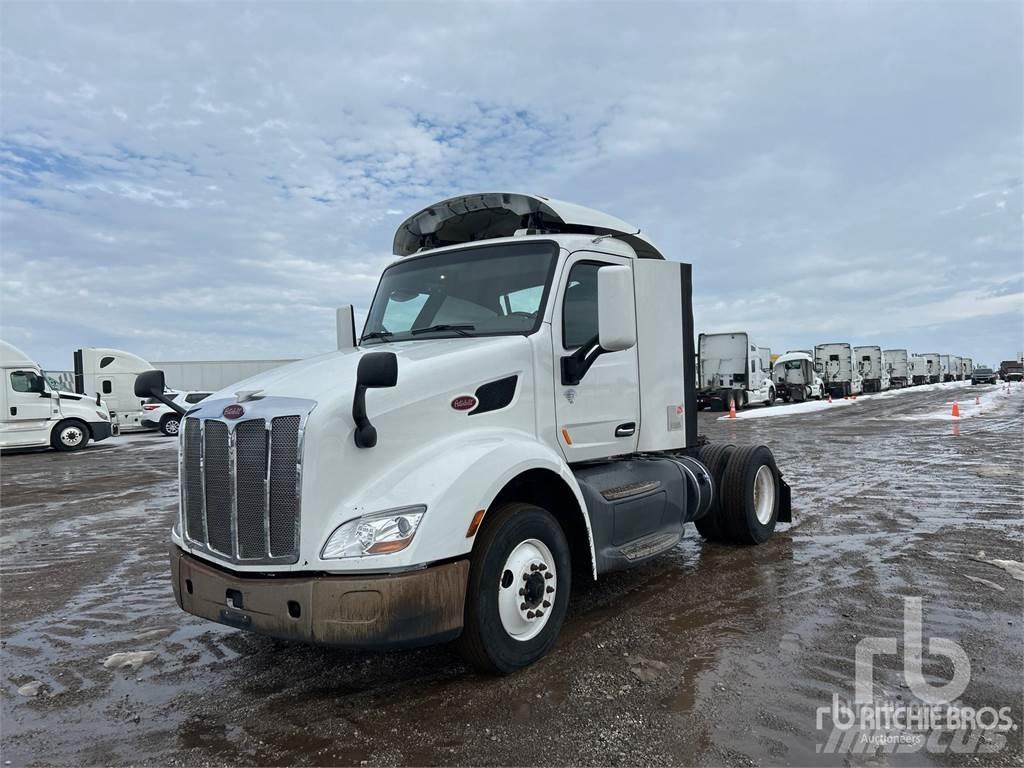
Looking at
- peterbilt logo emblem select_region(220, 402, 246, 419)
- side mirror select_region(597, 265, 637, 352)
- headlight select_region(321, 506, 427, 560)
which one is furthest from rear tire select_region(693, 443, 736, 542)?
peterbilt logo emblem select_region(220, 402, 246, 419)

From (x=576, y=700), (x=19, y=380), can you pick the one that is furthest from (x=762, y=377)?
(x=576, y=700)

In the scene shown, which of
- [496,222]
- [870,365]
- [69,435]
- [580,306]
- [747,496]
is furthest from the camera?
[870,365]

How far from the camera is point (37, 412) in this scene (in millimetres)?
20328

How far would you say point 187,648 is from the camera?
4496 millimetres

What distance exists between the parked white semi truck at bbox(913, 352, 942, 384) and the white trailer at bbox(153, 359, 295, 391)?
2353 inches

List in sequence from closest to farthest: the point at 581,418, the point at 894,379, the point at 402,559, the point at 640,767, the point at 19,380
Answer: the point at 640,767 < the point at 402,559 < the point at 581,418 < the point at 19,380 < the point at 894,379

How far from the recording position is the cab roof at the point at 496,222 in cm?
518

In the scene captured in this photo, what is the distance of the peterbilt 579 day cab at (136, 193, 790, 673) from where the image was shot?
3.34 metres

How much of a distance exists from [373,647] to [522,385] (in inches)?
69.5

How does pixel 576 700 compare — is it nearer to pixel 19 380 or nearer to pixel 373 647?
pixel 373 647

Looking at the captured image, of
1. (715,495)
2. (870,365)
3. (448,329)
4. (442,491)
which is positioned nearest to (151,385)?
(448,329)

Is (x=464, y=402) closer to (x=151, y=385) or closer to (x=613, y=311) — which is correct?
(x=613, y=311)

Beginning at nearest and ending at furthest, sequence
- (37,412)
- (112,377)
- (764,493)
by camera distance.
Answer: (764,493) < (37,412) < (112,377)

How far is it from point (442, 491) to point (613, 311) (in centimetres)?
168
